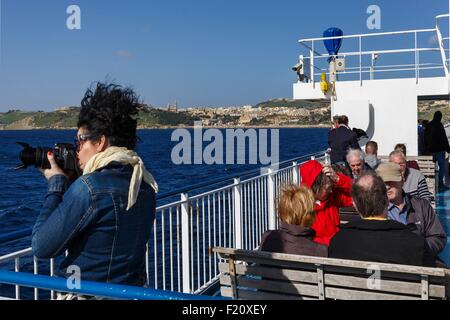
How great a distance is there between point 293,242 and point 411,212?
Result: 3.61 ft

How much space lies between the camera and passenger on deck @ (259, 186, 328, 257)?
2.95 metres

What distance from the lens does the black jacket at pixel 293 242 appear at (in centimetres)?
294

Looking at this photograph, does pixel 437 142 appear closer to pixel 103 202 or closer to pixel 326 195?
pixel 326 195

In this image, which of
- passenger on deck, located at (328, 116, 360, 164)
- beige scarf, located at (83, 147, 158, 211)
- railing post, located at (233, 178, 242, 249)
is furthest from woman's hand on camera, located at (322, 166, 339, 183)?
passenger on deck, located at (328, 116, 360, 164)

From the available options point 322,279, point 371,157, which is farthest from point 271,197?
point 322,279

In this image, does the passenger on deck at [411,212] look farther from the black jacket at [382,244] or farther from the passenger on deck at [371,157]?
the passenger on deck at [371,157]

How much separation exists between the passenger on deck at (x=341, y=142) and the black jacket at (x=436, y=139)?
2.86 m

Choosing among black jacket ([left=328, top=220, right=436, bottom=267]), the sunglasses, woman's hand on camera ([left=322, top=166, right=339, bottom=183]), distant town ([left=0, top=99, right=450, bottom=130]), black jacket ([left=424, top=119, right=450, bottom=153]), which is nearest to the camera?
the sunglasses

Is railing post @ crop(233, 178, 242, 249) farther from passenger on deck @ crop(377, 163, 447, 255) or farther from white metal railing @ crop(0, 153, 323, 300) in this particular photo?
passenger on deck @ crop(377, 163, 447, 255)

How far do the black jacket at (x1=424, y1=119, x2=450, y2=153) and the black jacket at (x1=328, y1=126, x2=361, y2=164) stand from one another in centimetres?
290
